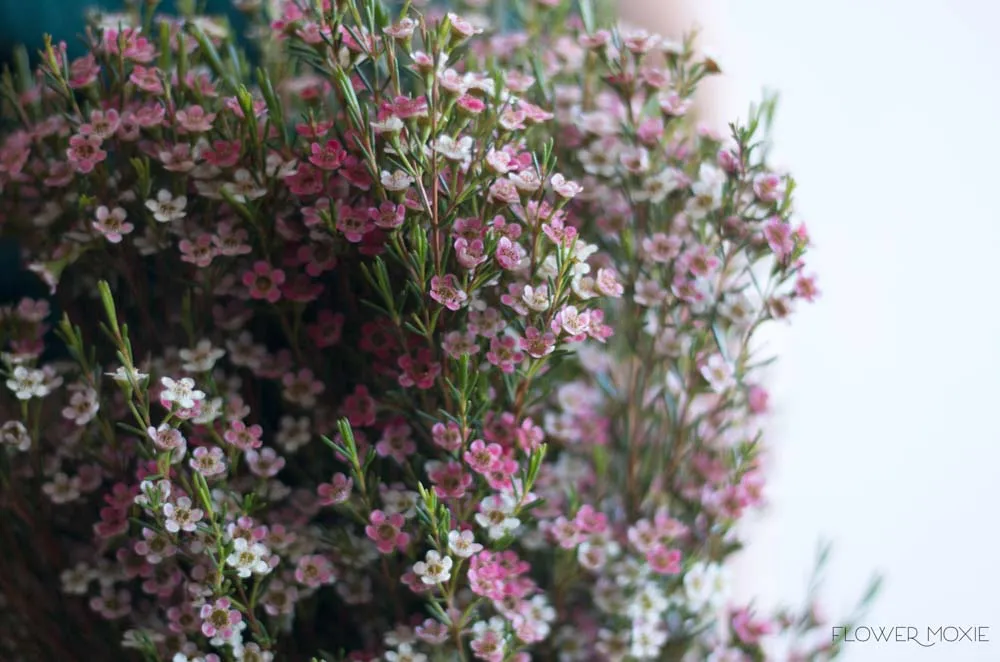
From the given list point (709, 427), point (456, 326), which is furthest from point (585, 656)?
point (456, 326)

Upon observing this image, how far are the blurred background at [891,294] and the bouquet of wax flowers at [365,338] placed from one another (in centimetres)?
35

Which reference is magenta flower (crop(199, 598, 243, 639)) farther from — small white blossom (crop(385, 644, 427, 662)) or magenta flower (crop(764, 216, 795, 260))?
magenta flower (crop(764, 216, 795, 260))

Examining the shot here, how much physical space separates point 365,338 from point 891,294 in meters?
0.75

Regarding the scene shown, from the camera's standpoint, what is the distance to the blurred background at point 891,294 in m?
1.16

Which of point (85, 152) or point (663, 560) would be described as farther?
point (663, 560)

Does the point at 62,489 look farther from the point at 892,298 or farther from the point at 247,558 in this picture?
the point at 892,298

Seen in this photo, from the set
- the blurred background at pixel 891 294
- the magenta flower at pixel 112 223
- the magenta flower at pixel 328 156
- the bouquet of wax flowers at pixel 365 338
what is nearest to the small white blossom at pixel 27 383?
the bouquet of wax flowers at pixel 365 338

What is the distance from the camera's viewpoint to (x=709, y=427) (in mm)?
891

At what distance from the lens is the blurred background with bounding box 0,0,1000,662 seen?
3.81ft

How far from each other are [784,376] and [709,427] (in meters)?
0.41

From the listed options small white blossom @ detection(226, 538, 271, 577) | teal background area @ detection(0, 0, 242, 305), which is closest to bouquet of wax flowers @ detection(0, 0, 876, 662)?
small white blossom @ detection(226, 538, 271, 577)

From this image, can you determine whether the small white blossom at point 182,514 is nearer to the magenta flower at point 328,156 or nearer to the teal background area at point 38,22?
the magenta flower at point 328,156

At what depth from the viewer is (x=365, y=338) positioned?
73cm

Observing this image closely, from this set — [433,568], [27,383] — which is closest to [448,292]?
[433,568]
